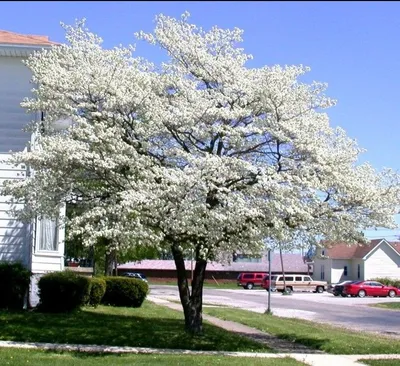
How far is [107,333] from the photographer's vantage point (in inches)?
617

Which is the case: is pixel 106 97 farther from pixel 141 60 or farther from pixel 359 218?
pixel 359 218

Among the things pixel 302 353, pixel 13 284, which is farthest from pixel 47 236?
pixel 302 353

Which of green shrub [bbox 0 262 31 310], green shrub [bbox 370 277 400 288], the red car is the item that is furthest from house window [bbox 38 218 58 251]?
green shrub [bbox 370 277 400 288]

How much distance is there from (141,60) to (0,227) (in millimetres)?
7072

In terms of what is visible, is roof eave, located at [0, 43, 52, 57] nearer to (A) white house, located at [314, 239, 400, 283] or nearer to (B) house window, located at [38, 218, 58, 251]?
(B) house window, located at [38, 218, 58, 251]

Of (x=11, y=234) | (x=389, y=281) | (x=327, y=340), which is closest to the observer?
(x=327, y=340)

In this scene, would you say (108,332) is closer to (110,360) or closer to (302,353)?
(110,360)

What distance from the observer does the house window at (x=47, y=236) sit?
20391mm

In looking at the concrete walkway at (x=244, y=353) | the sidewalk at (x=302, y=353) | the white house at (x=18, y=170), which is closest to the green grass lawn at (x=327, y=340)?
the sidewalk at (x=302, y=353)

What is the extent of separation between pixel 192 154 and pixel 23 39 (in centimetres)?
981

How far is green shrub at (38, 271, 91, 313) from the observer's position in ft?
61.1

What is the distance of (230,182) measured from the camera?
47.1ft

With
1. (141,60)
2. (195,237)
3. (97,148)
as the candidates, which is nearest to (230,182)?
(195,237)

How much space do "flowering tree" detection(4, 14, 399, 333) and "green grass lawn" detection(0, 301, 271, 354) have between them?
3.22 feet
